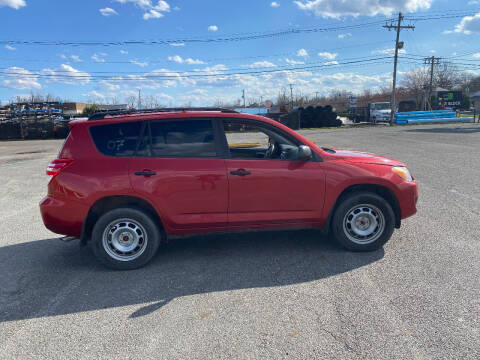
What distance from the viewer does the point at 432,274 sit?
12.6 ft

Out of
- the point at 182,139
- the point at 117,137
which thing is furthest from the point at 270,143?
the point at 117,137

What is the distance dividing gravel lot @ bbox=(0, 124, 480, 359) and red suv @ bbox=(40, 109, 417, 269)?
40 cm

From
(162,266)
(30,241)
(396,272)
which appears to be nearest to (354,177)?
(396,272)

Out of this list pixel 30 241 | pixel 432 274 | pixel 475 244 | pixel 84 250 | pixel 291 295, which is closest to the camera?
pixel 291 295

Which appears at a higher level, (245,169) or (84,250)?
(245,169)

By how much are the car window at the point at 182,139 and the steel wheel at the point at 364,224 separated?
1.91 metres

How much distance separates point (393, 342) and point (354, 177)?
209 cm

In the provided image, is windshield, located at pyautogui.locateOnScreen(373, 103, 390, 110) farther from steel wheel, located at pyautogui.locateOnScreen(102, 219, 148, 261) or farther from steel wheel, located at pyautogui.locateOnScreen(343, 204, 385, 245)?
steel wheel, located at pyautogui.locateOnScreen(102, 219, 148, 261)

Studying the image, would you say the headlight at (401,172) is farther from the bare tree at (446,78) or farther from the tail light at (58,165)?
the bare tree at (446,78)

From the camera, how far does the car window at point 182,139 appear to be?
13.9 feet

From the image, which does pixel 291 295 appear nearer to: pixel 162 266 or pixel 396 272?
pixel 396 272

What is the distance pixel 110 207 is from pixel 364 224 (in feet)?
10.3

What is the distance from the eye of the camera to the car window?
4.24 metres

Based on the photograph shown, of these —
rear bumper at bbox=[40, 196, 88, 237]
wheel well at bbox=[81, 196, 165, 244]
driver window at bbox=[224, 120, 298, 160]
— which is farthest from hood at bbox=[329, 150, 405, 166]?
rear bumper at bbox=[40, 196, 88, 237]
